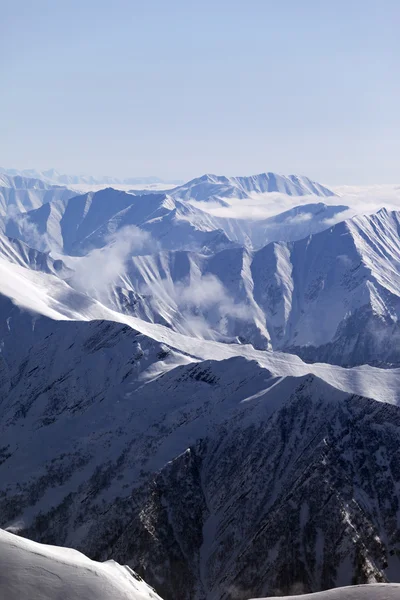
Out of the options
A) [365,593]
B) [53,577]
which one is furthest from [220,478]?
[53,577]

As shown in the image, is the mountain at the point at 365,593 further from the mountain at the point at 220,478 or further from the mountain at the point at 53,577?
the mountain at the point at 220,478

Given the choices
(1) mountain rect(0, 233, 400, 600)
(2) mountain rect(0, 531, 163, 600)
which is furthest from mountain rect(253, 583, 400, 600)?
(1) mountain rect(0, 233, 400, 600)

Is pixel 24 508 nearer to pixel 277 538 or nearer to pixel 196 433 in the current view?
pixel 196 433

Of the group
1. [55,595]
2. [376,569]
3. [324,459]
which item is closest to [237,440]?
[324,459]

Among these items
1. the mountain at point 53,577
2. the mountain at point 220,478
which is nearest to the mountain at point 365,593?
the mountain at point 53,577

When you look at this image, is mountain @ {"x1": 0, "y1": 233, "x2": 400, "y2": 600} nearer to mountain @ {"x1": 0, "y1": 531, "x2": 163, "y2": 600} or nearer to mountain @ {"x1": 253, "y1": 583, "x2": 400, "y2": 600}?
mountain @ {"x1": 253, "y1": 583, "x2": 400, "y2": 600}
